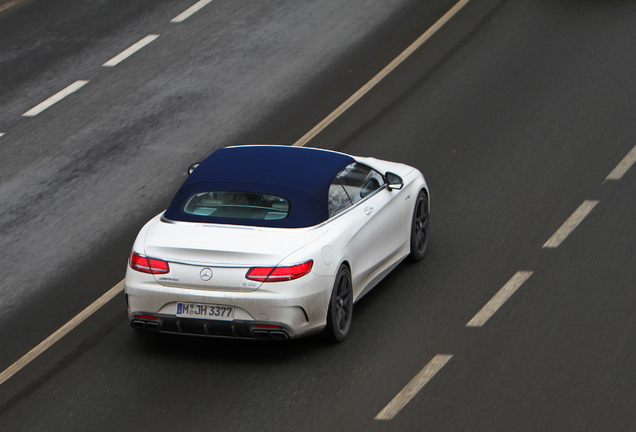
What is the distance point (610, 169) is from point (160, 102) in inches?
282

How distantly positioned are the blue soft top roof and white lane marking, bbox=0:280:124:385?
1.48m

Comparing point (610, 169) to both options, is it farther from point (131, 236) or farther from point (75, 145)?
point (75, 145)

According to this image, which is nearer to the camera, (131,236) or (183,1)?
(131,236)

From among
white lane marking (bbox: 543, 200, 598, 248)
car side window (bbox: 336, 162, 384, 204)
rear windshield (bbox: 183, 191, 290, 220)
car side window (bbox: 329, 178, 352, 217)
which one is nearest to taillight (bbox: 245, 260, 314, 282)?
rear windshield (bbox: 183, 191, 290, 220)

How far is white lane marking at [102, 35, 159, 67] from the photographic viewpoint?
57.8 ft

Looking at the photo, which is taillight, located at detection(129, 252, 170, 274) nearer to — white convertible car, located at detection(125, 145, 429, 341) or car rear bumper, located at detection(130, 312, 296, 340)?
white convertible car, located at detection(125, 145, 429, 341)

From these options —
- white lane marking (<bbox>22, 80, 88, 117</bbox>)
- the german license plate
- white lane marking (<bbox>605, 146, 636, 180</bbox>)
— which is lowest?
white lane marking (<bbox>605, 146, 636, 180</bbox>)

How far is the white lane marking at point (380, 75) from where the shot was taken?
14.5 metres

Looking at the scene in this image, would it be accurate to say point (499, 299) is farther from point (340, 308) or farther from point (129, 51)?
point (129, 51)

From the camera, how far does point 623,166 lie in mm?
12945

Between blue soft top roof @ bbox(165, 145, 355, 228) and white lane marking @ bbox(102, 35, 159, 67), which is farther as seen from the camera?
white lane marking @ bbox(102, 35, 159, 67)

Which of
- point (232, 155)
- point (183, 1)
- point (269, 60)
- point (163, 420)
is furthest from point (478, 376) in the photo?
point (183, 1)

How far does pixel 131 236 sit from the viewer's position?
11.5 meters

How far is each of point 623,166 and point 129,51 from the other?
9.45 m
